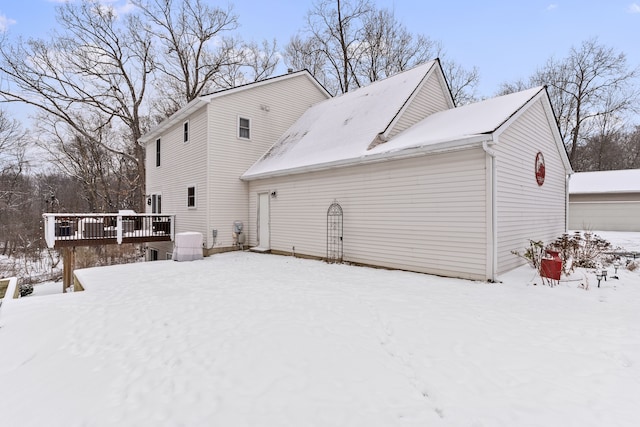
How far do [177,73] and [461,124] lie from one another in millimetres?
21819

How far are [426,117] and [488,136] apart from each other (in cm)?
450

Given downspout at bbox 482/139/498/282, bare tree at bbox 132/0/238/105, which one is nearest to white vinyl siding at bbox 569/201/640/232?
downspout at bbox 482/139/498/282

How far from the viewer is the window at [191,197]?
42.1ft

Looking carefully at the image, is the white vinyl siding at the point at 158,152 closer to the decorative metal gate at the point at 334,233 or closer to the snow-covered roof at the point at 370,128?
the snow-covered roof at the point at 370,128

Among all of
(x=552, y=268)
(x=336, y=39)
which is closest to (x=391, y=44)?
(x=336, y=39)

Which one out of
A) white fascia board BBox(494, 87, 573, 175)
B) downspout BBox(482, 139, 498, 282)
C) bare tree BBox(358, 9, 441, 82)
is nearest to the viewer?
downspout BBox(482, 139, 498, 282)

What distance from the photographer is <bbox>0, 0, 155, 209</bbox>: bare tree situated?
60.3 ft

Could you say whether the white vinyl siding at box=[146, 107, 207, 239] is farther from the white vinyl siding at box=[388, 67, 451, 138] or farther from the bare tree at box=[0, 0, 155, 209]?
the white vinyl siding at box=[388, 67, 451, 138]

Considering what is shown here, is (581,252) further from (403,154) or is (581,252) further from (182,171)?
(182,171)

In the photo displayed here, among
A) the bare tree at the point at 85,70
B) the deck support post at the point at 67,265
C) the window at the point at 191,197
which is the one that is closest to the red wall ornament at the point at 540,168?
the window at the point at 191,197

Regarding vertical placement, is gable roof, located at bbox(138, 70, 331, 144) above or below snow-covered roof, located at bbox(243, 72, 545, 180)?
above

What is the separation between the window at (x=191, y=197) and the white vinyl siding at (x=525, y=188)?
11.0m

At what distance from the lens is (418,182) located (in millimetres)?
7500

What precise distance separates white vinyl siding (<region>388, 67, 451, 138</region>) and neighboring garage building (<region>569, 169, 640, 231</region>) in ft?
41.8
